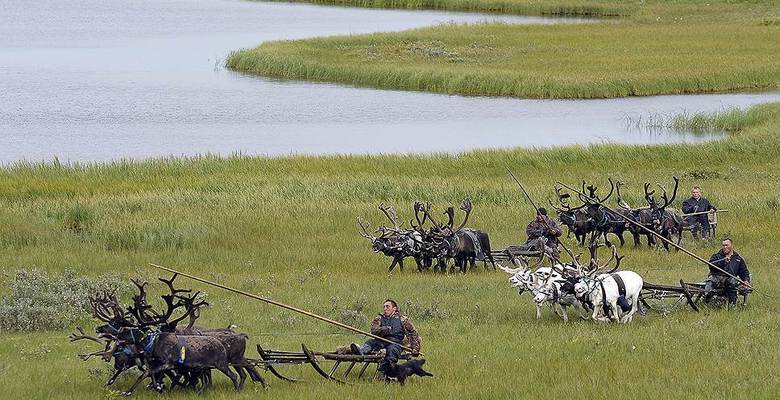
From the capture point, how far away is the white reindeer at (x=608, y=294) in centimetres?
1786

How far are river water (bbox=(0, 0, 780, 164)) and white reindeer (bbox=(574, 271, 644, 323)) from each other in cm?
2926

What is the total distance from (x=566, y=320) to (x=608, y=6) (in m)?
95.9

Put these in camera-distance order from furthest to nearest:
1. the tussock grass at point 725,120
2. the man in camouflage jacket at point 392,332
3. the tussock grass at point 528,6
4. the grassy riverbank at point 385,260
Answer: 1. the tussock grass at point 528,6
2. the tussock grass at point 725,120
3. the grassy riverbank at point 385,260
4. the man in camouflage jacket at point 392,332

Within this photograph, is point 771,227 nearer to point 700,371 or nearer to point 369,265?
point 369,265

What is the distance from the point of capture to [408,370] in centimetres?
1491

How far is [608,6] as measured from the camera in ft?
364

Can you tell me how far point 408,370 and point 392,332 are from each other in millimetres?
525

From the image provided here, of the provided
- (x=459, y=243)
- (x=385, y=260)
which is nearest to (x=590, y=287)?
(x=459, y=243)

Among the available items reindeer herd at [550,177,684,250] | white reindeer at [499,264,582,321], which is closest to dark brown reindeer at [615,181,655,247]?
reindeer herd at [550,177,684,250]

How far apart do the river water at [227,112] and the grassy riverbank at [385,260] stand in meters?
8.83

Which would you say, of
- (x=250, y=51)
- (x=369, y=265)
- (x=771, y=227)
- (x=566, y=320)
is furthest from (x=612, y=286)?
(x=250, y=51)

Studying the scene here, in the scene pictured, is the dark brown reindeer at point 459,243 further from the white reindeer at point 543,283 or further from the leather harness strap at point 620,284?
the leather harness strap at point 620,284

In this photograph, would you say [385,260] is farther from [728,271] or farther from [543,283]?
[728,271]

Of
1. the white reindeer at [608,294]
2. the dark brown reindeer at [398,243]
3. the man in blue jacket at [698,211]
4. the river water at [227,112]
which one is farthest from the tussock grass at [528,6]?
the white reindeer at [608,294]
